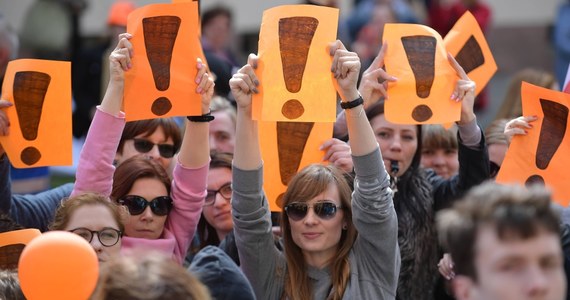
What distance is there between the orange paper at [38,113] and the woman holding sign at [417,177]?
132 centimetres

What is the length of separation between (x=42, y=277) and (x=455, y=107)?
2137 mm

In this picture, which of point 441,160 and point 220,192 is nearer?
point 220,192

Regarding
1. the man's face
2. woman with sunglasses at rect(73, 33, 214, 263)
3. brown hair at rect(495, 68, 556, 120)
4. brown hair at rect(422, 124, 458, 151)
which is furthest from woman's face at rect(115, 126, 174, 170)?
the man's face

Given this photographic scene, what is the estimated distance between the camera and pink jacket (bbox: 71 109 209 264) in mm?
4863

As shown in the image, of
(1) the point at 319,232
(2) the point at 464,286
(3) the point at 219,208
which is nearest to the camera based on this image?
(2) the point at 464,286

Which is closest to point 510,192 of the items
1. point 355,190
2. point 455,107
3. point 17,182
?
point 355,190

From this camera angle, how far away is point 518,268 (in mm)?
2988

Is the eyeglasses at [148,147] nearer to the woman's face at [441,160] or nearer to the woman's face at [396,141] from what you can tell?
the woman's face at [396,141]

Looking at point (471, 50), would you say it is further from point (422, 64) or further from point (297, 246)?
point (297, 246)

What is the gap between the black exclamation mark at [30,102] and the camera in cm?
506

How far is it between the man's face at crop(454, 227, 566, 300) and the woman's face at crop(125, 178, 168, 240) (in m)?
2.25

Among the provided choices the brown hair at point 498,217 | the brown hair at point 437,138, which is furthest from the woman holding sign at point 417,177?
the brown hair at point 498,217

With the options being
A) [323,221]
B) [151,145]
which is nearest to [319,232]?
[323,221]

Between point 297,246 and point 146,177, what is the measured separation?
83 cm
